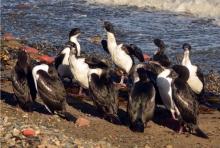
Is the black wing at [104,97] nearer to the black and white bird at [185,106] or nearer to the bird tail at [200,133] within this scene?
the black and white bird at [185,106]

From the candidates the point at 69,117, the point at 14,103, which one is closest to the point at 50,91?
the point at 69,117

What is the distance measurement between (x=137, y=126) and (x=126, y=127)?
0.35 m

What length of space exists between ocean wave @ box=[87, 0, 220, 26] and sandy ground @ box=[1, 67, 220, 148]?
44.4 ft

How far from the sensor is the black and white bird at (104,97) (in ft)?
36.8

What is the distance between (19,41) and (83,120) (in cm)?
881

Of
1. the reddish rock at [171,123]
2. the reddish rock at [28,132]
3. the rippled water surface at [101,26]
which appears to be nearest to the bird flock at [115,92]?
the reddish rock at [171,123]

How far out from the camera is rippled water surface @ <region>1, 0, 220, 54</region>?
1928cm

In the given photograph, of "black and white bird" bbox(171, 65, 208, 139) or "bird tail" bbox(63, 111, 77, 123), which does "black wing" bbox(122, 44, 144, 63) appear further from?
"bird tail" bbox(63, 111, 77, 123)

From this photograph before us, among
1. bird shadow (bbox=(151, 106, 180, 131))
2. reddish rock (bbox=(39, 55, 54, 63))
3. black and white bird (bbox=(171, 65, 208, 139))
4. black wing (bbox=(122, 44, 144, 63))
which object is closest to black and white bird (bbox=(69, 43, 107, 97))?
bird shadow (bbox=(151, 106, 180, 131))

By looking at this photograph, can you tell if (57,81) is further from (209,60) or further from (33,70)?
(209,60)

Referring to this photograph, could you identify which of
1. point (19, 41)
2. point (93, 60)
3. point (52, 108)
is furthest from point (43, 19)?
point (52, 108)

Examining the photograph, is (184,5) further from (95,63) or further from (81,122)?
(81,122)

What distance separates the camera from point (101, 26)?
22297mm

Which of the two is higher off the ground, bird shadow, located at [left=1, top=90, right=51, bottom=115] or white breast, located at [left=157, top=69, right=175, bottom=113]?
white breast, located at [left=157, top=69, right=175, bottom=113]
